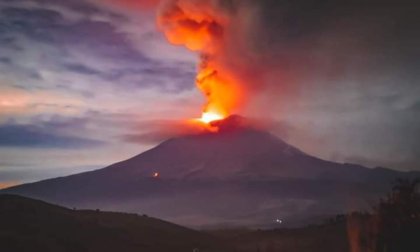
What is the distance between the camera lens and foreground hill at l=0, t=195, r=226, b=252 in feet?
179

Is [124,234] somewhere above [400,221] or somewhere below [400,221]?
above

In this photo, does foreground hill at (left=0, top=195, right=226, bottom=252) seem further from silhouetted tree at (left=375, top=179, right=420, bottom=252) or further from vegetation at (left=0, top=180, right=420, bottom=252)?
silhouetted tree at (left=375, top=179, right=420, bottom=252)

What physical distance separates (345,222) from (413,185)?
4357 cm

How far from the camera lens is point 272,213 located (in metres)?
161

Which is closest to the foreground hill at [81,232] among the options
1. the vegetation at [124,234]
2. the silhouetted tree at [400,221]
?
the vegetation at [124,234]

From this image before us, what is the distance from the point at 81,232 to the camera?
62.6 meters

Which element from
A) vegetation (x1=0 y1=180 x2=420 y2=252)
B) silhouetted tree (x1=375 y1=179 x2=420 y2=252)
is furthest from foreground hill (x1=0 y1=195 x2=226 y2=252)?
silhouetted tree (x1=375 y1=179 x2=420 y2=252)

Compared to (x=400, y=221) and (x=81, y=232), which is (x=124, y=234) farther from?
(x=400, y=221)

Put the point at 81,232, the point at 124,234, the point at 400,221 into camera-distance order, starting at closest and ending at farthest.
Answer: the point at 400,221 → the point at 81,232 → the point at 124,234

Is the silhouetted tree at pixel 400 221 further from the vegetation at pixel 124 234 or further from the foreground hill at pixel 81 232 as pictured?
the foreground hill at pixel 81 232

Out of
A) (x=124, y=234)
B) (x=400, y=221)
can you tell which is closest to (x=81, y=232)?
(x=124, y=234)

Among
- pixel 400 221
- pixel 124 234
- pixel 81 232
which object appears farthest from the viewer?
pixel 124 234

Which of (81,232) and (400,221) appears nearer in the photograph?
(400,221)

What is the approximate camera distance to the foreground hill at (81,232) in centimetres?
5447
